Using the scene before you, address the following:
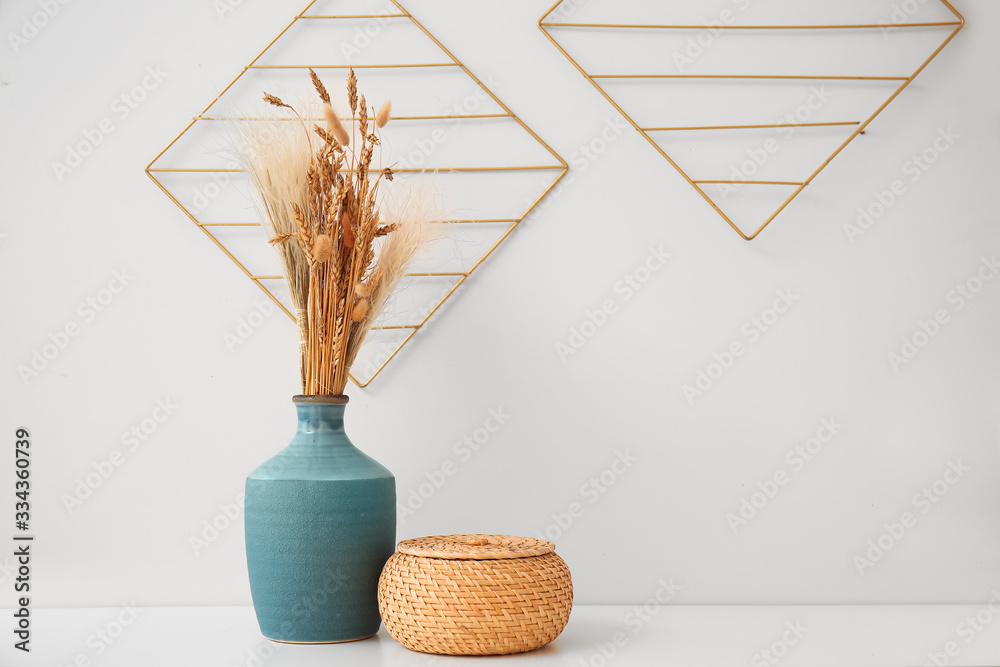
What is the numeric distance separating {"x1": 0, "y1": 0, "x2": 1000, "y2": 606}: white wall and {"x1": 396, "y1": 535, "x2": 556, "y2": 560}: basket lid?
0.19 m

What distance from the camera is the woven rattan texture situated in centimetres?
97

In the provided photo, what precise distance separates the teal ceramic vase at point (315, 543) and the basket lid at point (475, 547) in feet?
0.21

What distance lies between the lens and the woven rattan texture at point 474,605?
0.97 metres

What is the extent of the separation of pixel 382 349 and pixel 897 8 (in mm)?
1012

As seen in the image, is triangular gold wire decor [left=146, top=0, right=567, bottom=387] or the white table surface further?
triangular gold wire decor [left=146, top=0, right=567, bottom=387]

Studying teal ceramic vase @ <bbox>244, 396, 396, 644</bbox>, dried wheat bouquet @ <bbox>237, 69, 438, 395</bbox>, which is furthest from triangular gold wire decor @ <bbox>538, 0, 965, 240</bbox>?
teal ceramic vase @ <bbox>244, 396, 396, 644</bbox>

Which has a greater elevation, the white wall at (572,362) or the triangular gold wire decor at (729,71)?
the triangular gold wire decor at (729,71)

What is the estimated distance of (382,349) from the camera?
1.31 metres

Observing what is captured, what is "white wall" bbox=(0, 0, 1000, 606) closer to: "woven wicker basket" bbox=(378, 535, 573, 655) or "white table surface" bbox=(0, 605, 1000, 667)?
"white table surface" bbox=(0, 605, 1000, 667)

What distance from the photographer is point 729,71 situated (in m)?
1.33

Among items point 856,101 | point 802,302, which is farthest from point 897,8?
point 802,302

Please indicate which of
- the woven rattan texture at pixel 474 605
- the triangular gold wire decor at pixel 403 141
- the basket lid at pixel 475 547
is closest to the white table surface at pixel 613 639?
the woven rattan texture at pixel 474 605

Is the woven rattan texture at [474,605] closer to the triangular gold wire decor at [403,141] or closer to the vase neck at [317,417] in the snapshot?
the vase neck at [317,417]

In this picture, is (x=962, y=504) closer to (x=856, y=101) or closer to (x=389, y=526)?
(x=856, y=101)
